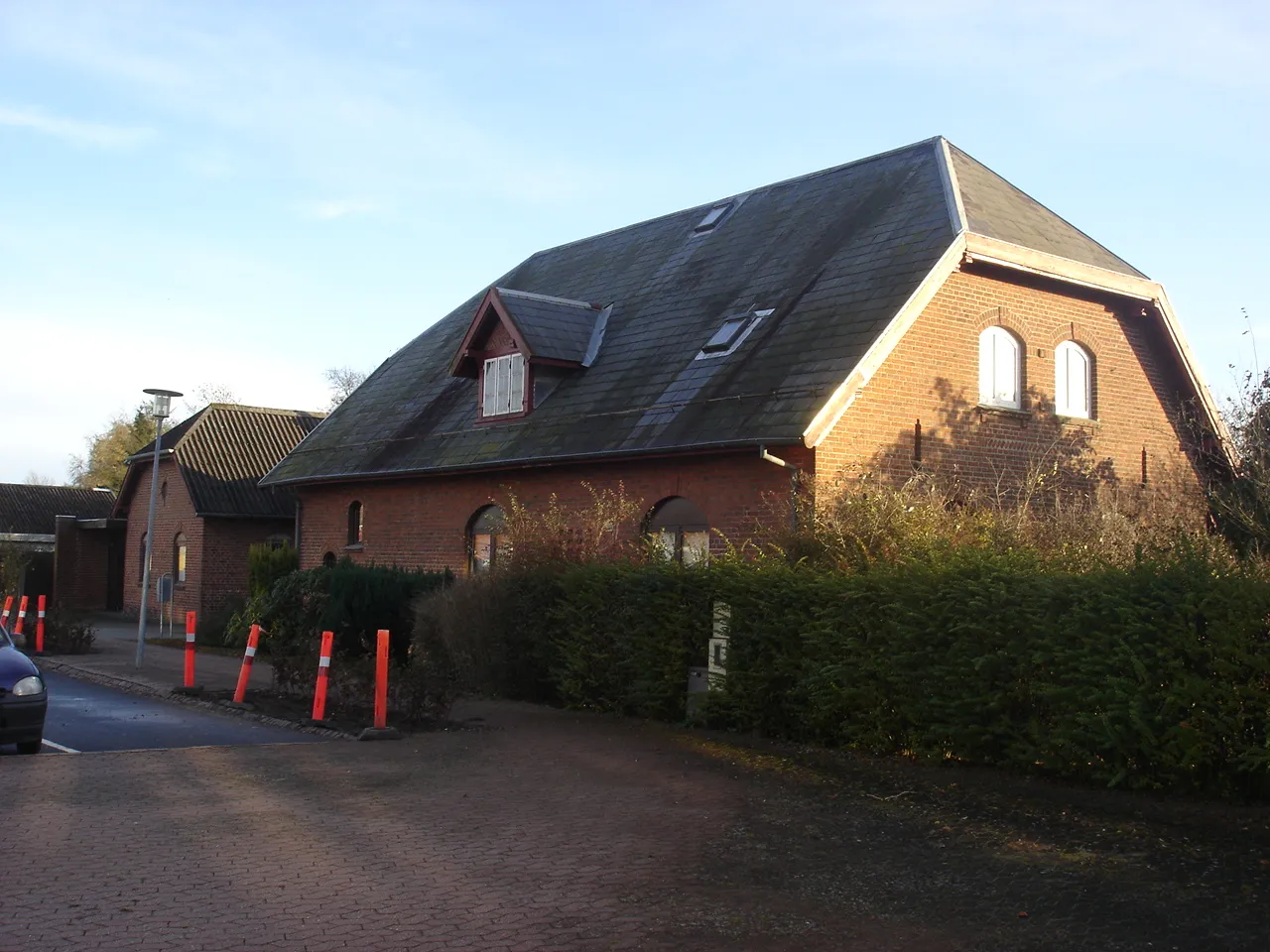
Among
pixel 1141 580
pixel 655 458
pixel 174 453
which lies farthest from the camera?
pixel 174 453

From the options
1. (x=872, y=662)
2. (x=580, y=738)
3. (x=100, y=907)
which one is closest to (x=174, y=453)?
(x=580, y=738)

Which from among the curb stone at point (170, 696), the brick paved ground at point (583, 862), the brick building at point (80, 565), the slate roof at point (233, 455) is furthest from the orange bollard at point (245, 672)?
the brick building at point (80, 565)

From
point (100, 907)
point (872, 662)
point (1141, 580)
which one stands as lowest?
point (100, 907)

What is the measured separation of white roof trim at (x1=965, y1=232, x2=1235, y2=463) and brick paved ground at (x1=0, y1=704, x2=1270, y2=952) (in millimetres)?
10396

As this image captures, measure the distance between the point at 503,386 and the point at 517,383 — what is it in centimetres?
44

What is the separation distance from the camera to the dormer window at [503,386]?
23547mm

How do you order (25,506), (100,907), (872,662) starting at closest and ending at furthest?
(100,907) → (872,662) → (25,506)

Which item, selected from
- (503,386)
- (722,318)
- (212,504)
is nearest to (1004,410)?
(722,318)

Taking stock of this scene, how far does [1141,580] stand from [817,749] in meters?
3.75

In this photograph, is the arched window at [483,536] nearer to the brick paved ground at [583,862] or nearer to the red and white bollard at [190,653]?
Answer: the red and white bollard at [190,653]

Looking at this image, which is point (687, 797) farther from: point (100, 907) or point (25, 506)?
point (25, 506)

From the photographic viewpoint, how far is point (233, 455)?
3594 cm

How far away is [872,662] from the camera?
1178 centimetres

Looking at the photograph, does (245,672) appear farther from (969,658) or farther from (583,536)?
(969,658)
